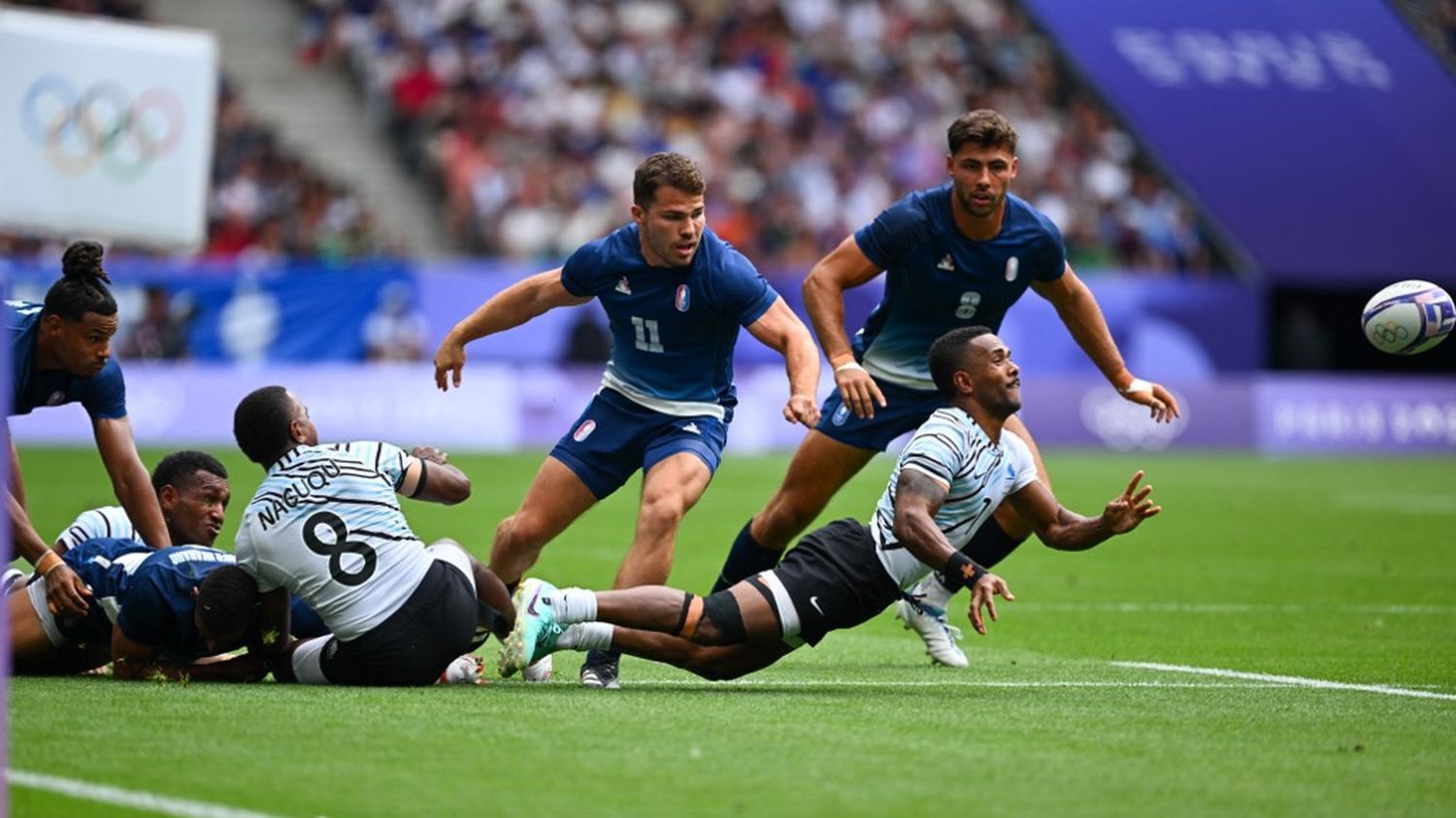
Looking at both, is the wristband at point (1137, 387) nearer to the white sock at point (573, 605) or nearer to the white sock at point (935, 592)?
the white sock at point (935, 592)

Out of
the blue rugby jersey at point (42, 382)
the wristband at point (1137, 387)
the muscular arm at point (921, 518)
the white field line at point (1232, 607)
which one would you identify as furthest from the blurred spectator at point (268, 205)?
the muscular arm at point (921, 518)

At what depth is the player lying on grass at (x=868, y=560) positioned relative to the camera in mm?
8422

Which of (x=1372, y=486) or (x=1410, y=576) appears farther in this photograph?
(x=1372, y=486)

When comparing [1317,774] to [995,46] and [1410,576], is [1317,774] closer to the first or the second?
[1410,576]

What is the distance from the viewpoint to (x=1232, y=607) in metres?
13.3

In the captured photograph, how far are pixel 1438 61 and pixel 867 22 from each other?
9623 mm

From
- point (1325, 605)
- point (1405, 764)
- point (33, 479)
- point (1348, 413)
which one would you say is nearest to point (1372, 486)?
point (1348, 413)

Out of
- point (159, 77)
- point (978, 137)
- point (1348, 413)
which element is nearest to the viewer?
point (978, 137)

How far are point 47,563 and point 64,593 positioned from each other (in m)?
0.18

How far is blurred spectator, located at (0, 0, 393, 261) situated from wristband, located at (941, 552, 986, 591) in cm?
2295

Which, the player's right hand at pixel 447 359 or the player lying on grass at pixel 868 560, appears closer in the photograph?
the player lying on grass at pixel 868 560

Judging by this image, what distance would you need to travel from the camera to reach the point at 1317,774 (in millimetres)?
6785

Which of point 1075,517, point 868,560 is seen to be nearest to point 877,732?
point 868,560

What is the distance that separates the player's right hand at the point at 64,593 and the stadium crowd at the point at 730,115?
22.2 metres
